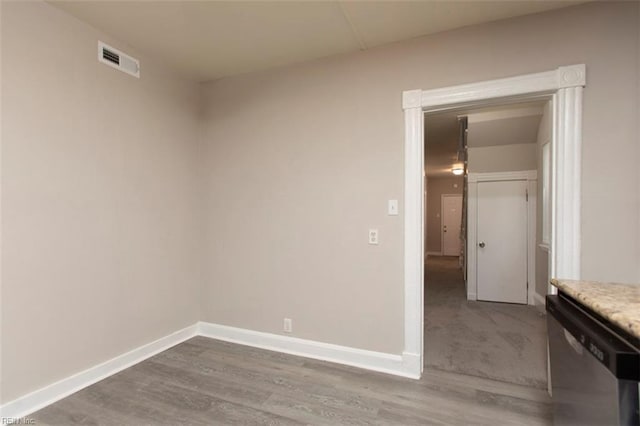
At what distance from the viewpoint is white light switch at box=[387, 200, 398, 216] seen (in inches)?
94.4

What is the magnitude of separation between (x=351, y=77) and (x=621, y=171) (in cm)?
197

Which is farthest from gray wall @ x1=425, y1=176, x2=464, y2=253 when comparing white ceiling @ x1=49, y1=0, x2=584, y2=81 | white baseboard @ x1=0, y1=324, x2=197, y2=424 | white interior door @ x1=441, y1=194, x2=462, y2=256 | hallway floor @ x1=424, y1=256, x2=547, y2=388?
white baseboard @ x1=0, y1=324, x2=197, y2=424

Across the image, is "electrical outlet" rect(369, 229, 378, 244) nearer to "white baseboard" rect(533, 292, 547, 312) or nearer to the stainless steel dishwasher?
the stainless steel dishwasher

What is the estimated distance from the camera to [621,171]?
1862 millimetres

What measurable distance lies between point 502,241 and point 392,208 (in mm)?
3095

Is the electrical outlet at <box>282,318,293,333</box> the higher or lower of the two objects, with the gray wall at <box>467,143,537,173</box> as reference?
lower

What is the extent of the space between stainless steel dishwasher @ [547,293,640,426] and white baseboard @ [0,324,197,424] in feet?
9.70

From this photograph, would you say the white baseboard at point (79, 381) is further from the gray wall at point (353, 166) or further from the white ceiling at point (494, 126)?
the white ceiling at point (494, 126)

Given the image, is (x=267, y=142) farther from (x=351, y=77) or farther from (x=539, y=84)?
(x=539, y=84)

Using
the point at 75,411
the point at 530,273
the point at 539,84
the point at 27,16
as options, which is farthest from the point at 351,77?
the point at 530,273

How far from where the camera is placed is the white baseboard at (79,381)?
1862 mm

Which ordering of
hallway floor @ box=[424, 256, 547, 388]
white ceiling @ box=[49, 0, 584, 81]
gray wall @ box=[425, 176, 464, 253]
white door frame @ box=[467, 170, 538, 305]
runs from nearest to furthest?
white ceiling @ box=[49, 0, 584, 81] < hallway floor @ box=[424, 256, 547, 388] < white door frame @ box=[467, 170, 538, 305] < gray wall @ box=[425, 176, 464, 253]

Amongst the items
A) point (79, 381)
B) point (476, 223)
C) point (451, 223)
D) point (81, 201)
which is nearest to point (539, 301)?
point (476, 223)

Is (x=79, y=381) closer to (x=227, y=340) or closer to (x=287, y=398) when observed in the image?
(x=227, y=340)
